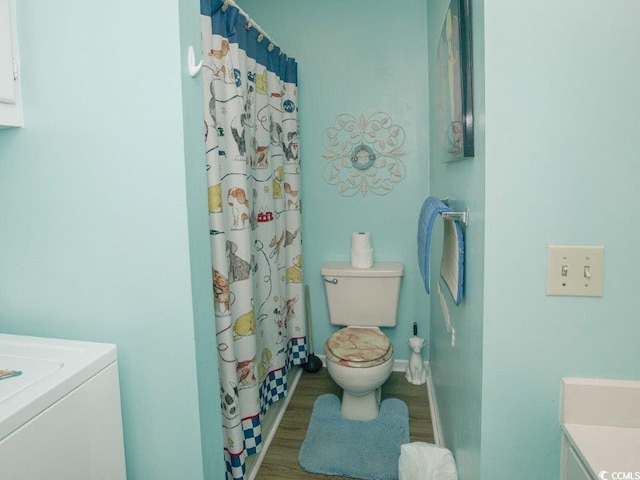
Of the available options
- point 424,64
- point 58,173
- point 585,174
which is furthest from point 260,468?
point 424,64

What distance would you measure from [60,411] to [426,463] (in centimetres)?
121

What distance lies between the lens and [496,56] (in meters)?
0.98

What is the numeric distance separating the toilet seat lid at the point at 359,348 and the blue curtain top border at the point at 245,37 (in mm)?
1486

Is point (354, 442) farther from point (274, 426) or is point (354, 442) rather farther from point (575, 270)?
Result: point (575, 270)

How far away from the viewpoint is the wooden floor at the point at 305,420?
1949 millimetres

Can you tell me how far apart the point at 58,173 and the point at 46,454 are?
0.68 m

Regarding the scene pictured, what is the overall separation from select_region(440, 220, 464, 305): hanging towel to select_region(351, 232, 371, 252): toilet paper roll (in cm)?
89

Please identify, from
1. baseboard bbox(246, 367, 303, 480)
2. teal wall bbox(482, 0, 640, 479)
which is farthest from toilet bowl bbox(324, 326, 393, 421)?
teal wall bbox(482, 0, 640, 479)

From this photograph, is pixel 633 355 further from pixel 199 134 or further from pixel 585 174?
pixel 199 134

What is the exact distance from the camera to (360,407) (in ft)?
7.53

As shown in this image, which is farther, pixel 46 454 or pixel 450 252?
pixel 450 252

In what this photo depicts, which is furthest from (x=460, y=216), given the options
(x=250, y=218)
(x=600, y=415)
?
(x=250, y=218)

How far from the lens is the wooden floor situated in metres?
1.95

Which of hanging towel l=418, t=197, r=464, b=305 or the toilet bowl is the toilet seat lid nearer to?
the toilet bowl
